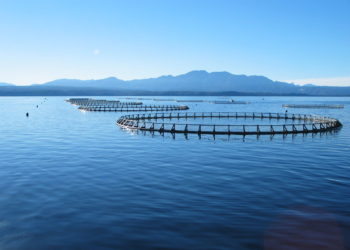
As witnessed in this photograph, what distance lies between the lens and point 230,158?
4088 centimetres

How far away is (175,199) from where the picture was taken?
79.8ft

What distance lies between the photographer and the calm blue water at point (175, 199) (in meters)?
17.9

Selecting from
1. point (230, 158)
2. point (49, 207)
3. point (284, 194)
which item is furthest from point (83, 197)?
point (230, 158)

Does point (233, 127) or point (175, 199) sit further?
point (233, 127)

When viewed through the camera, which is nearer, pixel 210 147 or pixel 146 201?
pixel 146 201

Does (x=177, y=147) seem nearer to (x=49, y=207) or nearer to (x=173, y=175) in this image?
(x=173, y=175)

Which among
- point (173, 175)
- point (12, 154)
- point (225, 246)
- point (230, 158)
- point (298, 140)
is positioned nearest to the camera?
point (225, 246)

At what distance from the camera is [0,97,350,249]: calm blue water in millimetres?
17922

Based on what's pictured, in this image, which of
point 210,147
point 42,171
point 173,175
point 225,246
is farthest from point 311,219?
point 210,147

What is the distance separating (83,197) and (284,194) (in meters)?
14.9

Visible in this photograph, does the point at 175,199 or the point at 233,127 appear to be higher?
the point at 175,199

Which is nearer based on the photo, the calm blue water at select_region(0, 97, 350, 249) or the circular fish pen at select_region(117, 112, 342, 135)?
the calm blue water at select_region(0, 97, 350, 249)

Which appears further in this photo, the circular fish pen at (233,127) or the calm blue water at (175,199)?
the circular fish pen at (233,127)

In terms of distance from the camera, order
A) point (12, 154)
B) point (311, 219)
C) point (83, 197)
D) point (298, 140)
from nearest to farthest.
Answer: point (311, 219) < point (83, 197) < point (12, 154) < point (298, 140)
